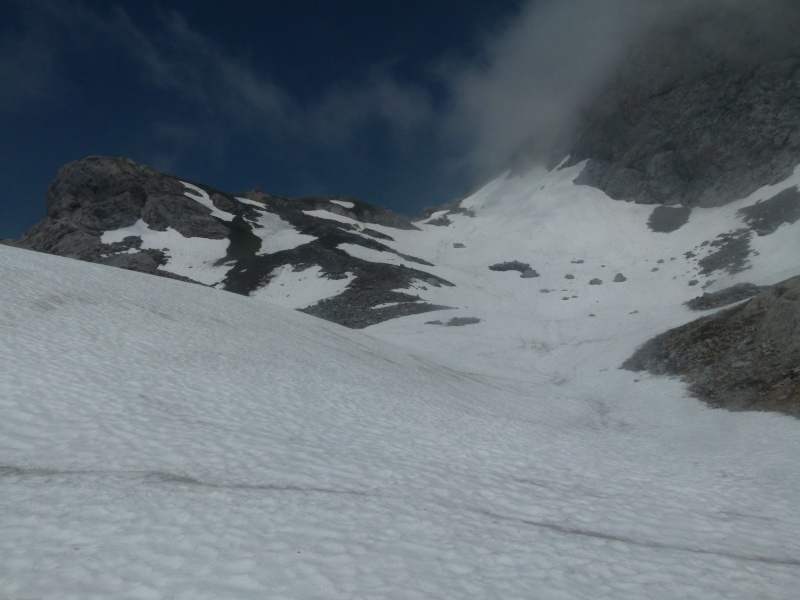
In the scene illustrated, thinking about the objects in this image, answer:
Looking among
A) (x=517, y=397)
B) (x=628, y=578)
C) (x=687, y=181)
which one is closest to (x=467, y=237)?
(x=687, y=181)

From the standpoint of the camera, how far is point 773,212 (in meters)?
72.3

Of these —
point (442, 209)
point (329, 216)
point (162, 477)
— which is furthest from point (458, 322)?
point (442, 209)

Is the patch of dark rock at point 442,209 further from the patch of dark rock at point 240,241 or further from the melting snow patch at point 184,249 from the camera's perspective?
the melting snow patch at point 184,249

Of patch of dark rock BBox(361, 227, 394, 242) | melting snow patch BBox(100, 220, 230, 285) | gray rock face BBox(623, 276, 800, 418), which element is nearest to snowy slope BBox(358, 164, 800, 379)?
patch of dark rock BBox(361, 227, 394, 242)

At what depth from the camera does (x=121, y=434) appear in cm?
1080

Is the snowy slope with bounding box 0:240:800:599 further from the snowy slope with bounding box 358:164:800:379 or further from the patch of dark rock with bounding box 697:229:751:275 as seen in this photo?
the patch of dark rock with bounding box 697:229:751:275

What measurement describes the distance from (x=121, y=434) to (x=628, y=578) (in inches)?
363

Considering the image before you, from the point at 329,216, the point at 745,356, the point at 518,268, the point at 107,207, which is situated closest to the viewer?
the point at 745,356

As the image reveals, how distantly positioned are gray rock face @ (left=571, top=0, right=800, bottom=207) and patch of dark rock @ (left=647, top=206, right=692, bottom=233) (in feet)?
7.92

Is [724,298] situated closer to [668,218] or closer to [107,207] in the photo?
[668,218]

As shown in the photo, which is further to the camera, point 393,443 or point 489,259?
point 489,259

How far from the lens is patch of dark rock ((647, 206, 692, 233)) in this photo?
89.6 metres

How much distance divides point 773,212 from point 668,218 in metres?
21.0

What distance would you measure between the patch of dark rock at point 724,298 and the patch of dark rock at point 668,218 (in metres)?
42.8
